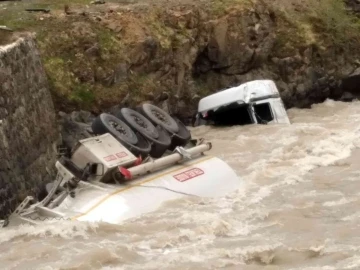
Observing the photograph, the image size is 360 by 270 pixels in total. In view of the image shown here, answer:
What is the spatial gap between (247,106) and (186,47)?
1974 millimetres

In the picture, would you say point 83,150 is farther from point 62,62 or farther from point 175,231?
point 62,62

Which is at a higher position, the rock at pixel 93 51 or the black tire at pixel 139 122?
the rock at pixel 93 51

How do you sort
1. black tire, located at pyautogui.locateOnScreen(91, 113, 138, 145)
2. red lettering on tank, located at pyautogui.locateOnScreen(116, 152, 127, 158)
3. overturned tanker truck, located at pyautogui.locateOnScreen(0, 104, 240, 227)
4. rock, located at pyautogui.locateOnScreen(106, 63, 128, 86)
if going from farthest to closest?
rock, located at pyautogui.locateOnScreen(106, 63, 128, 86), black tire, located at pyautogui.locateOnScreen(91, 113, 138, 145), red lettering on tank, located at pyautogui.locateOnScreen(116, 152, 127, 158), overturned tanker truck, located at pyautogui.locateOnScreen(0, 104, 240, 227)

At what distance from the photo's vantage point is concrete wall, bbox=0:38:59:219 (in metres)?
9.98

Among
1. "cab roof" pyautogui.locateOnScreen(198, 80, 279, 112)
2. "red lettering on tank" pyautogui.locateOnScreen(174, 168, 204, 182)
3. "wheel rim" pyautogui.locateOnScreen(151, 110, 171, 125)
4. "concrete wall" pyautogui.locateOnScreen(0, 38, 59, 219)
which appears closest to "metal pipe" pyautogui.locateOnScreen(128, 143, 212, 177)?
"red lettering on tank" pyautogui.locateOnScreen(174, 168, 204, 182)

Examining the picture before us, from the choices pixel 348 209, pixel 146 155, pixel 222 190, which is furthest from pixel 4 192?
pixel 348 209

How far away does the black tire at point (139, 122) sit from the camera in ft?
36.7

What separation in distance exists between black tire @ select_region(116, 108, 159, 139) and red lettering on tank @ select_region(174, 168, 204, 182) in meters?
1.08

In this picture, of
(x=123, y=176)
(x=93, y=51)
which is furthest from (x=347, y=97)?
(x=123, y=176)

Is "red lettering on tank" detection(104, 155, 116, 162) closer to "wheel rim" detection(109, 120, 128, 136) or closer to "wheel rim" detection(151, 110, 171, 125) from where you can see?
"wheel rim" detection(109, 120, 128, 136)

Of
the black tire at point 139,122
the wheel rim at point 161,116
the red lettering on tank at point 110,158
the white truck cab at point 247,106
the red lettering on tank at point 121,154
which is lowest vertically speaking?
the white truck cab at point 247,106

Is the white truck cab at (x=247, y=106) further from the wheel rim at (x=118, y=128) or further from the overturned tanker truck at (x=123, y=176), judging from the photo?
the wheel rim at (x=118, y=128)

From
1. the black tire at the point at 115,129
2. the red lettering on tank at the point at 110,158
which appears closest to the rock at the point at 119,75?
the black tire at the point at 115,129

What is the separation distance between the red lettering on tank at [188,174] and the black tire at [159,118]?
1.50 meters
